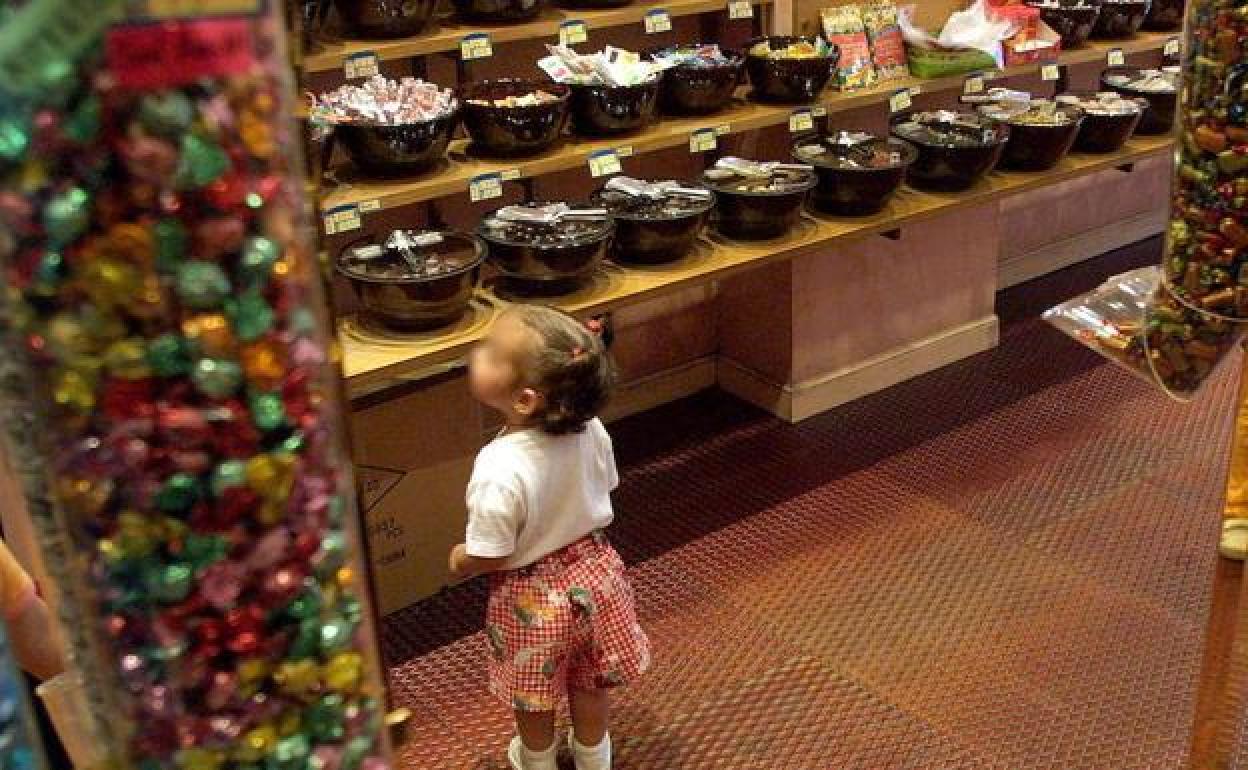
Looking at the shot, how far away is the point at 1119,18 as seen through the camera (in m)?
3.89

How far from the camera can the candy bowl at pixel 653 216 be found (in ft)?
9.66

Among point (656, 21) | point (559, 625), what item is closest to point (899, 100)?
point (656, 21)

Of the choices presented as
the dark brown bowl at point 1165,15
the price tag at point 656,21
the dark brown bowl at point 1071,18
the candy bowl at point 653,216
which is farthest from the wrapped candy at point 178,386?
the dark brown bowl at point 1165,15

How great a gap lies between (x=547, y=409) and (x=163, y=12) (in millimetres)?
1348

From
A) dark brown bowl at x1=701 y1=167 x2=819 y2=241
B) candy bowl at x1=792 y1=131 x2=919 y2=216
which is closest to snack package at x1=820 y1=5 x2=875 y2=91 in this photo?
candy bowl at x1=792 y1=131 x2=919 y2=216

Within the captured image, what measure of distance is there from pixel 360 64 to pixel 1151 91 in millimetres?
2524

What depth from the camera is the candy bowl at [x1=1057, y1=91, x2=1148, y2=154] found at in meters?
3.70

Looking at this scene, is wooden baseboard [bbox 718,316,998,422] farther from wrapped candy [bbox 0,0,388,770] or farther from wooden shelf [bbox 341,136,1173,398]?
wrapped candy [bbox 0,0,388,770]

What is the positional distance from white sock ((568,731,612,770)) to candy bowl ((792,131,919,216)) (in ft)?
5.26

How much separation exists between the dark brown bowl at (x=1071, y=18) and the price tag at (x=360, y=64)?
214 cm

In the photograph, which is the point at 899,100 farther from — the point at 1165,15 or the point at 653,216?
the point at 1165,15

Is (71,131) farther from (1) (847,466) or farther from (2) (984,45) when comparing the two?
(2) (984,45)

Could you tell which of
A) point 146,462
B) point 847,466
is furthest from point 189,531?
point 847,466

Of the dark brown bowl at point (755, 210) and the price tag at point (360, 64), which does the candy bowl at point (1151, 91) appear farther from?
the price tag at point (360, 64)
